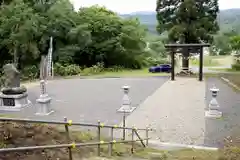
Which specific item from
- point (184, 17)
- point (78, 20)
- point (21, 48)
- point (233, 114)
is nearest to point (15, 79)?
point (233, 114)

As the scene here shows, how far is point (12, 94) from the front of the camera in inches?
463

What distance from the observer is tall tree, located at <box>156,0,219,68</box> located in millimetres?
21812

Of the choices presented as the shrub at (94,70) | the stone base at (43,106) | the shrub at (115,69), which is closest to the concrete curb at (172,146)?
the stone base at (43,106)

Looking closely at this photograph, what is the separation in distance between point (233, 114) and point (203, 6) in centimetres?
1357

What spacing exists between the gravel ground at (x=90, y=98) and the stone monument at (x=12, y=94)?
1.54 ft

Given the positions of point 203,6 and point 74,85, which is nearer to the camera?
point 74,85

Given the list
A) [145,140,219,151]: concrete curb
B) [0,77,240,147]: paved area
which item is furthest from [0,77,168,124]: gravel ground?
[145,140,219,151]: concrete curb

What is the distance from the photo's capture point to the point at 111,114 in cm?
1071

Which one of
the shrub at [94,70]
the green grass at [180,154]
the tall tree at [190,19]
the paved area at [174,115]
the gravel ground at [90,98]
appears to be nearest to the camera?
the green grass at [180,154]

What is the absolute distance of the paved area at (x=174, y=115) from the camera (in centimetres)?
826

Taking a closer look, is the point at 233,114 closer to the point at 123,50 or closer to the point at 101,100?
the point at 101,100

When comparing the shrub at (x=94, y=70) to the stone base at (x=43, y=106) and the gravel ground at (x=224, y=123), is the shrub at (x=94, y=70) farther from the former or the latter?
the stone base at (x=43, y=106)

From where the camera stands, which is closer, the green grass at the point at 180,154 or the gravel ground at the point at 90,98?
the green grass at the point at 180,154

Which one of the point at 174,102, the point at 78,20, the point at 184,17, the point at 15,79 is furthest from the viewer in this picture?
the point at 78,20
